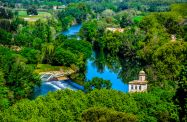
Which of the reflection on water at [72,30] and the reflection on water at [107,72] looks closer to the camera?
the reflection on water at [107,72]

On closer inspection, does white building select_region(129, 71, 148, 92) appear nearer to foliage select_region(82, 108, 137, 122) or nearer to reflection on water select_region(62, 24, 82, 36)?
foliage select_region(82, 108, 137, 122)

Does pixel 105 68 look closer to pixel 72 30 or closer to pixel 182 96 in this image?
pixel 72 30

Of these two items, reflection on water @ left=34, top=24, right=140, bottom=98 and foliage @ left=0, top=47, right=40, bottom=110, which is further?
reflection on water @ left=34, top=24, right=140, bottom=98

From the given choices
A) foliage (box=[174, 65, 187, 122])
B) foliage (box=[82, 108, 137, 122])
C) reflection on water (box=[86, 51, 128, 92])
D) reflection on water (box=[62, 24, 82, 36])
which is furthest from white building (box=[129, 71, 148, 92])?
reflection on water (box=[62, 24, 82, 36])

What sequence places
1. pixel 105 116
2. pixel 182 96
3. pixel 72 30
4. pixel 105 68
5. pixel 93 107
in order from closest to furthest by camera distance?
pixel 182 96 < pixel 105 116 < pixel 93 107 < pixel 105 68 < pixel 72 30

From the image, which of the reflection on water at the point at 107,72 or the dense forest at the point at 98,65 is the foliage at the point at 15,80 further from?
the reflection on water at the point at 107,72

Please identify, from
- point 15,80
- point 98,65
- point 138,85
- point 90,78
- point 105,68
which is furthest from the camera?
point 98,65

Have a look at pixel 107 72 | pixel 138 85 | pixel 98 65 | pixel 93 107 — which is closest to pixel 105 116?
pixel 93 107

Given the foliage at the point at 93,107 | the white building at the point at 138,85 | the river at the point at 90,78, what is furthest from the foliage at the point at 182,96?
the river at the point at 90,78

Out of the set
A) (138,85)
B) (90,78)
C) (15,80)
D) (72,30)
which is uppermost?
(15,80)
